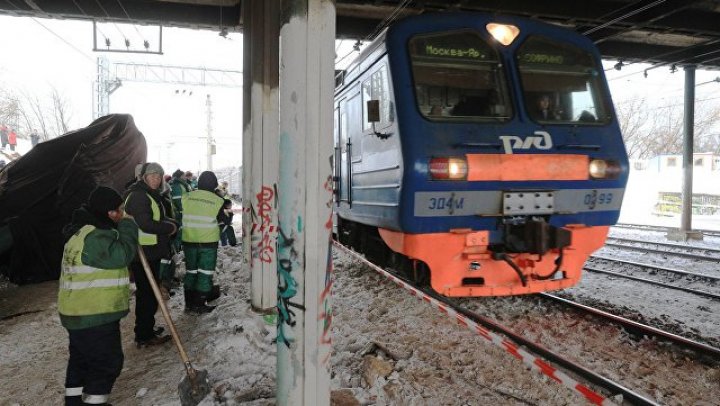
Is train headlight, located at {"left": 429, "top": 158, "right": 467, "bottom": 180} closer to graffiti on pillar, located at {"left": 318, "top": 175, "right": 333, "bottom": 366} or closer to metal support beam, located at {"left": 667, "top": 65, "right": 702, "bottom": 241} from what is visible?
graffiti on pillar, located at {"left": 318, "top": 175, "right": 333, "bottom": 366}

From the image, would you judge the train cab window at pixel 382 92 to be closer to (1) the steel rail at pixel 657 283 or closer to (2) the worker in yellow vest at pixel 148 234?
(2) the worker in yellow vest at pixel 148 234

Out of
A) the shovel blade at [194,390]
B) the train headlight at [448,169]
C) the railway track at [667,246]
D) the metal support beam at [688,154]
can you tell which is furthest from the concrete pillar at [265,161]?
the metal support beam at [688,154]

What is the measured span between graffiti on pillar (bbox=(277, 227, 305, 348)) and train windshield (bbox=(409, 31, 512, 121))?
2.51 m

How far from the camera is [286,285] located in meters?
2.54

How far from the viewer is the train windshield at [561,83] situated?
192 inches

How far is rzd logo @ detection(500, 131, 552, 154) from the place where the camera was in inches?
176

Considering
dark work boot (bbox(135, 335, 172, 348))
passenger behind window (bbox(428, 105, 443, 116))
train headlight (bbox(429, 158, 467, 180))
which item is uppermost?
passenger behind window (bbox(428, 105, 443, 116))

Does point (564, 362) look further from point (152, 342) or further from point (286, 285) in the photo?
point (152, 342)

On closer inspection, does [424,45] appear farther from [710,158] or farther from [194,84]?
[710,158]

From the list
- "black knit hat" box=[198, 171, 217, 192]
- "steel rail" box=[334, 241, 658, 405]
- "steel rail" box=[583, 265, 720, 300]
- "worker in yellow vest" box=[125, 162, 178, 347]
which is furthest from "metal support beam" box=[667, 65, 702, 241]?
"worker in yellow vest" box=[125, 162, 178, 347]

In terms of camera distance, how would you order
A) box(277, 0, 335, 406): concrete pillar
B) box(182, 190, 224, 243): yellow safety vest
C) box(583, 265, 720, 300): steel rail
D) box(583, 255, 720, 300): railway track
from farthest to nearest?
box(583, 255, 720, 300): railway track < box(583, 265, 720, 300): steel rail < box(182, 190, 224, 243): yellow safety vest < box(277, 0, 335, 406): concrete pillar

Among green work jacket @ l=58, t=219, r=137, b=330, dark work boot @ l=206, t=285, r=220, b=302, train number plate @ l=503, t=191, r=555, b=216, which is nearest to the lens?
green work jacket @ l=58, t=219, r=137, b=330

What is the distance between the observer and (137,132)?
28.4ft

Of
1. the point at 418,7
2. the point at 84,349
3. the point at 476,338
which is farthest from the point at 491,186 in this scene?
the point at 418,7
